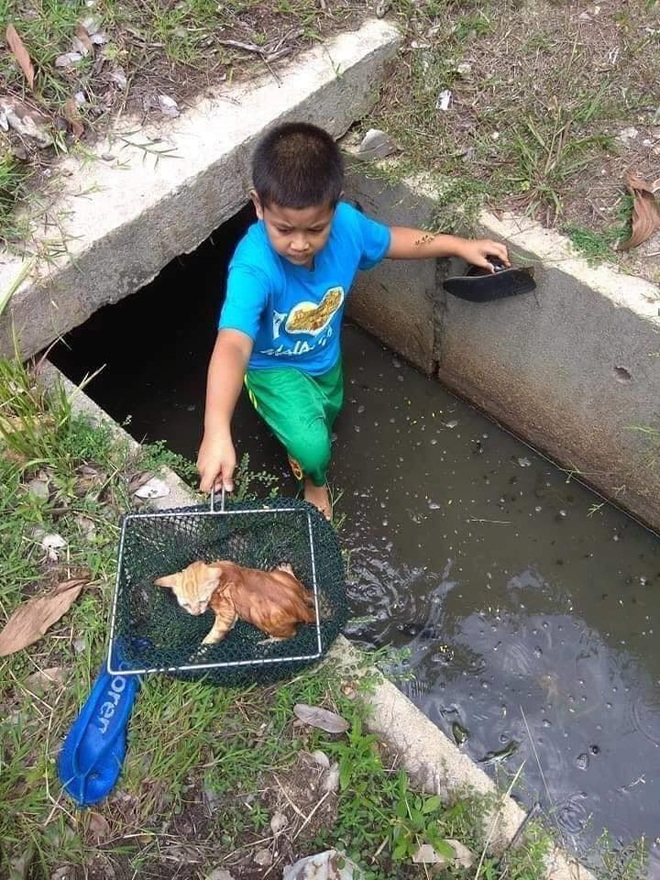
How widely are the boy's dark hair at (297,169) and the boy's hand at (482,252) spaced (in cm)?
77

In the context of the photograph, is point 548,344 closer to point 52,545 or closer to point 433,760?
point 433,760

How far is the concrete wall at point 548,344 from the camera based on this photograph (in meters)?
2.69

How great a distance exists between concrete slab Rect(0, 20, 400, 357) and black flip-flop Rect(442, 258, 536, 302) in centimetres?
98

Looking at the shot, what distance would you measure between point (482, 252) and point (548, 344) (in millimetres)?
518

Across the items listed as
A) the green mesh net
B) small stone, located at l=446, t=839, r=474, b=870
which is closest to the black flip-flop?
the green mesh net

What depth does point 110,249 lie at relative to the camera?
2.60 metres

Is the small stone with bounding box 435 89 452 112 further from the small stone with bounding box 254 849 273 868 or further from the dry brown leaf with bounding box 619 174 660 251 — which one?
the small stone with bounding box 254 849 273 868

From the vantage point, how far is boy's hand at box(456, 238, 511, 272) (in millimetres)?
2754

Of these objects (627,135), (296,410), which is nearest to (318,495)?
(296,410)

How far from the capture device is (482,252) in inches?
109

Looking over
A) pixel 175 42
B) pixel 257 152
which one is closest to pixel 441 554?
pixel 257 152

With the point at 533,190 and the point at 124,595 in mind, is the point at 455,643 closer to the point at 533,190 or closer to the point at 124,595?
the point at 124,595

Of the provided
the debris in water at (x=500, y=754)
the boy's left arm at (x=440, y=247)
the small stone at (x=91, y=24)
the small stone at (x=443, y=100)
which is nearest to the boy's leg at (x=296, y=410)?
the boy's left arm at (x=440, y=247)

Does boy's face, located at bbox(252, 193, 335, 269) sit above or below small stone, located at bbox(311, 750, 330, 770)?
above
